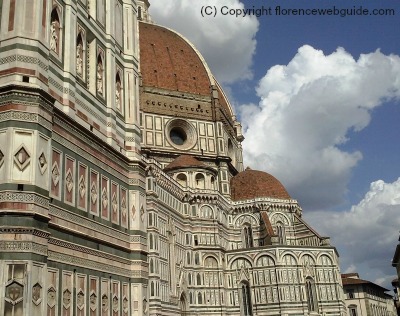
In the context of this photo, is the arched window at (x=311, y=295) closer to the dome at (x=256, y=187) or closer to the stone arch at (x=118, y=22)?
the dome at (x=256, y=187)

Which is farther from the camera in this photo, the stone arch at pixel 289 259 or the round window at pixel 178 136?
the round window at pixel 178 136

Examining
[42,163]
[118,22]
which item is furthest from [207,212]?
[42,163]

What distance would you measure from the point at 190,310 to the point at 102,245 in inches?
1260

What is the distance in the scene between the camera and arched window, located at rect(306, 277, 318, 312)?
48041mm

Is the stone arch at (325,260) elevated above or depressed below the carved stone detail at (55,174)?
above

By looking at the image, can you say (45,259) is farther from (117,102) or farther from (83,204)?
(117,102)

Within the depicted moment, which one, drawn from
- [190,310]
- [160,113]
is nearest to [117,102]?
[190,310]

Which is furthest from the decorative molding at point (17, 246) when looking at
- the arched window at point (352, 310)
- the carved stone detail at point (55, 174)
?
the arched window at point (352, 310)

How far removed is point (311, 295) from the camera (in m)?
48.6

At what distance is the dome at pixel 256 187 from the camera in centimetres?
5484

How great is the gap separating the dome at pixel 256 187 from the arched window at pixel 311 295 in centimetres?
982

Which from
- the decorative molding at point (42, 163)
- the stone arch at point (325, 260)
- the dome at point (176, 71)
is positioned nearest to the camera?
the decorative molding at point (42, 163)

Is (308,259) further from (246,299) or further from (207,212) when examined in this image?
(207,212)

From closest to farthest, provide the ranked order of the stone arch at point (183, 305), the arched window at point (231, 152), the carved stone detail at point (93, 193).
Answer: the carved stone detail at point (93, 193)
the stone arch at point (183, 305)
the arched window at point (231, 152)
